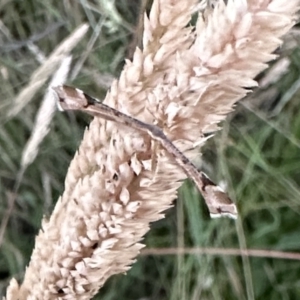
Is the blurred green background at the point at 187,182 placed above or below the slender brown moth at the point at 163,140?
below

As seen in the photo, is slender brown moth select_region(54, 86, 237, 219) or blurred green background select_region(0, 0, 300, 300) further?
blurred green background select_region(0, 0, 300, 300)

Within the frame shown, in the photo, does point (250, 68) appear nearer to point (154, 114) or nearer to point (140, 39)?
point (154, 114)

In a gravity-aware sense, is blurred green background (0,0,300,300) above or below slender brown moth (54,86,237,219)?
below

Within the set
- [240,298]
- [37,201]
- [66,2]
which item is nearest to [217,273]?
[240,298]

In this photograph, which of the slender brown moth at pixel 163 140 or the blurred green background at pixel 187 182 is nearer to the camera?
the slender brown moth at pixel 163 140

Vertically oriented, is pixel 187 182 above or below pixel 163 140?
below
